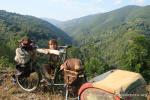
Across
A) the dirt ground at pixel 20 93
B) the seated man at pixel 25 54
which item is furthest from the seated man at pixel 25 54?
the dirt ground at pixel 20 93

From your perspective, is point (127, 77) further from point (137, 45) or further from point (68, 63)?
point (137, 45)

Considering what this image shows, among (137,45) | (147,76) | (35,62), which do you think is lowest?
(147,76)

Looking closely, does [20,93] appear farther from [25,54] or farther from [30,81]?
[25,54]

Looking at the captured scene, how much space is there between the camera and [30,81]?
32.9ft

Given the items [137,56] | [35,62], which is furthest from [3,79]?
[137,56]

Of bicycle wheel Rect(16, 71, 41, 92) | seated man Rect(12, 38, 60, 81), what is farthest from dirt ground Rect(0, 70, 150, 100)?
seated man Rect(12, 38, 60, 81)

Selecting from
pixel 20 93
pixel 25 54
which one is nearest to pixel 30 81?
pixel 20 93

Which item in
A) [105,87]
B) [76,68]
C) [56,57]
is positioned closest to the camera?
[105,87]

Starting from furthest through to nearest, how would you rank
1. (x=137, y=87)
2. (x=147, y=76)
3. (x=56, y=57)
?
1. (x=147, y=76)
2. (x=56, y=57)
3. (x=137, y=87)

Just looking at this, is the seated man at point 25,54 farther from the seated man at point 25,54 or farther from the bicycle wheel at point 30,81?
the bicycle wheel at point 30,81

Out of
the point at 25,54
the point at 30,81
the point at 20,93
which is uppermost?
the point at 25,54

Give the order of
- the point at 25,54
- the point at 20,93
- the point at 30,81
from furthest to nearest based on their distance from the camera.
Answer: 1. the point at 30,81
2. the point at 20,93
3. the point at 25,54

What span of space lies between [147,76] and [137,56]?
6121 mm

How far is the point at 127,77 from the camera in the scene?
6266 millimetres
